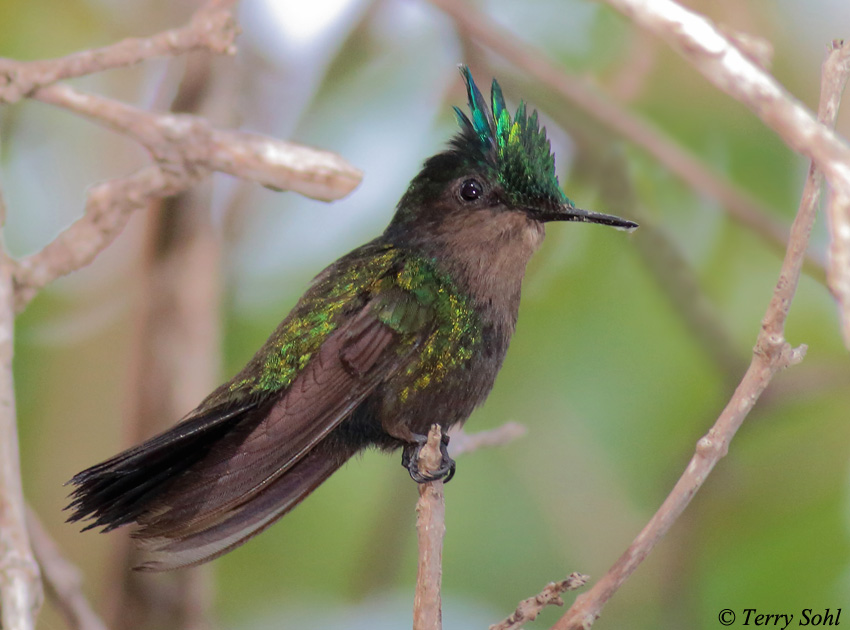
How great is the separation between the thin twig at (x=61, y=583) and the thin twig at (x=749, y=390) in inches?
40.3

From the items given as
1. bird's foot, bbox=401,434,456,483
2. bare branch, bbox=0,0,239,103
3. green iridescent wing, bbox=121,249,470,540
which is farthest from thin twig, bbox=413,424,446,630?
bare branch, bbox=0,0,239,103

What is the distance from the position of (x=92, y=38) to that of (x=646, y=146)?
1360 mm

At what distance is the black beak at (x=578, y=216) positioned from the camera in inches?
53.5

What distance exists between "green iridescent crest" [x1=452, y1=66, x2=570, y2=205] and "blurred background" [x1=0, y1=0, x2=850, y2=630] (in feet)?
2.02

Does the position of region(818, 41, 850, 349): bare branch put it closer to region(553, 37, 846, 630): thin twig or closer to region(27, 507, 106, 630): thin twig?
region(553, 37, 846, 630): thin twig

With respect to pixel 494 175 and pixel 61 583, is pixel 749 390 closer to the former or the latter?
pixel 494 175

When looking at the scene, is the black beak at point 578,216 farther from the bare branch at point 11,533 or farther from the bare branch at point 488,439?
the bare branch at point 11,533

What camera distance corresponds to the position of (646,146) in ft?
6.89

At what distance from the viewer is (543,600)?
1133mm

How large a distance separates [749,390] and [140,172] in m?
1.09

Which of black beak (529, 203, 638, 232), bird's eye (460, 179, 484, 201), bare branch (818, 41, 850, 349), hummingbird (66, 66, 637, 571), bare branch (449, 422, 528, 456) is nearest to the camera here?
bare branch (818, 41, 850, 349)

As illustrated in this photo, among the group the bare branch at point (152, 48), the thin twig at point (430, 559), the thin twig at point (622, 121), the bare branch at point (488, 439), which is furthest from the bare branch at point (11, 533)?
the thin twig at point (622, 121)

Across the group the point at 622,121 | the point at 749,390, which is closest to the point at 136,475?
the point at 749,390

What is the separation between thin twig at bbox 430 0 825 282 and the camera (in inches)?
81.1
